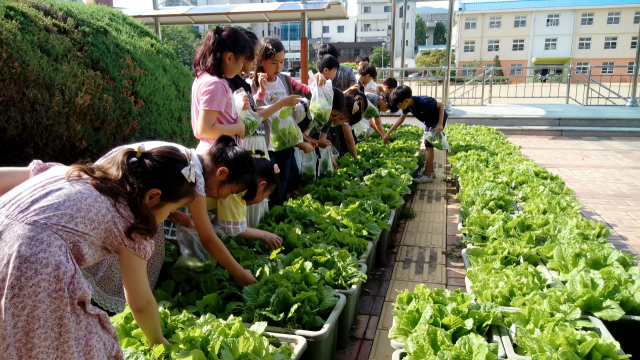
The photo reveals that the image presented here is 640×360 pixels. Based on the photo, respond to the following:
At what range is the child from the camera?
290 centimetres

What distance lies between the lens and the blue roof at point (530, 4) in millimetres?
40844

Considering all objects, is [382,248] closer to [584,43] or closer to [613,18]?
[613,18]

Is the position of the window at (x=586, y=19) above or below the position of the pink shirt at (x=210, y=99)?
above

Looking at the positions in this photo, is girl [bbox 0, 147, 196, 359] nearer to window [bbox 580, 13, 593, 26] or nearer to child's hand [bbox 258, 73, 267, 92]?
child's hand [bbox 258, 73, 267, 92]

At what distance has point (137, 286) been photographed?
1.59 meters

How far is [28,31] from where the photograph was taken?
3225 mm

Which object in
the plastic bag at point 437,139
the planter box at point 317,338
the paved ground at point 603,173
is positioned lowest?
the paved ground at point 603,173

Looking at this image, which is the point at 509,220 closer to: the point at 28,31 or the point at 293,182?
the point at 293,182

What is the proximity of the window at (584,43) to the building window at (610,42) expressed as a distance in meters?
1.37

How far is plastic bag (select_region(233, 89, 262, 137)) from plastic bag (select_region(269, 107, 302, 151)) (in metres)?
0.46

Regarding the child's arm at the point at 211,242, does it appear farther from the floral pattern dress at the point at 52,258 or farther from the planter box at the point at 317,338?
the floral pattern dress at the point at 52,258

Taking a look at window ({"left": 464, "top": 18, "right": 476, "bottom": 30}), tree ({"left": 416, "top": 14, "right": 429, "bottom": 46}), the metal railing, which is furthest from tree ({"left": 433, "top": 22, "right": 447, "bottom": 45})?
the metal railing

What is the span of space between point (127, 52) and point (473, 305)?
3.71m

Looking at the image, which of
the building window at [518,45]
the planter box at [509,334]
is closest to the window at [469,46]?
the building window at [518,45]
